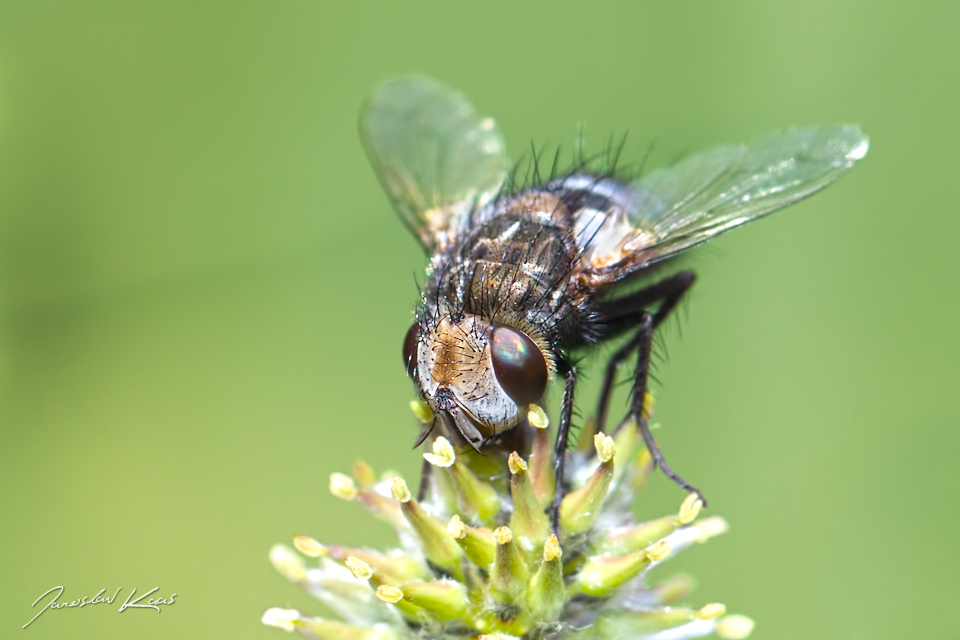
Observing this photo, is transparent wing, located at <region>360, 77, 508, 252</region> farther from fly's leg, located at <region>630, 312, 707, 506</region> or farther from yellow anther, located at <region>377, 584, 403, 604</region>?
yellow anther, located at <region>377, 584, 403, 604</region>

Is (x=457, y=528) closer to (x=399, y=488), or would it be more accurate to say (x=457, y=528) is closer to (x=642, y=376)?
(x=399, y=488)

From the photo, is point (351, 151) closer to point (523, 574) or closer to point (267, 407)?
point (267, 407)

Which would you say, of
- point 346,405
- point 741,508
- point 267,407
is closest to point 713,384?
point 741,508

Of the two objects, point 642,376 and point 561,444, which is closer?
point 561,444

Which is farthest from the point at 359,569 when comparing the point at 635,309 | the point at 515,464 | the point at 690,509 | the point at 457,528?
the point at 635,309

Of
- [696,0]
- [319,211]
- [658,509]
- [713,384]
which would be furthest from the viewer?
[319,211]
